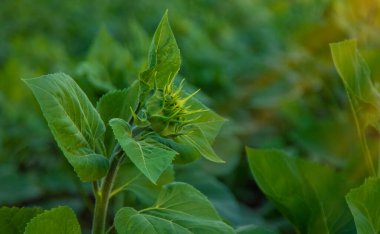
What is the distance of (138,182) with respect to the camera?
135 cm

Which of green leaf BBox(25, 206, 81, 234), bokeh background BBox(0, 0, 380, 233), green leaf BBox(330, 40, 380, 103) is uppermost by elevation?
green leaf BBox(330, 40, 380, 103)

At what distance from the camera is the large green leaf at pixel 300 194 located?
1381 millimetres

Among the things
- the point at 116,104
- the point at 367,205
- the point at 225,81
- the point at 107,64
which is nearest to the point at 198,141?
the point at 116,104

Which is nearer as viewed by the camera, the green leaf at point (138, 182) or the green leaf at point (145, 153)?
the green leaf at point (145, 153)

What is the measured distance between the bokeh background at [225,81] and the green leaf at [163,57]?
442mm

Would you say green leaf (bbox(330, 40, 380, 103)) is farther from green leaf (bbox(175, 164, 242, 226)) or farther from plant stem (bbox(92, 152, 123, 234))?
green leaf (bbox(175, 164, 242, 226))

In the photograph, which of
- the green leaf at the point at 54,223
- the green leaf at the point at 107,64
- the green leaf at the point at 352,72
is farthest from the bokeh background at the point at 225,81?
the green leaf at the point at 54,223

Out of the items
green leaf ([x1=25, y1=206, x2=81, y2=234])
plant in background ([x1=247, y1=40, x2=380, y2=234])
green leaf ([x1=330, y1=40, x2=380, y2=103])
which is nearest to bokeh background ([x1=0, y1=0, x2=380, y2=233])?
plant in background ([x1=247, y1=40, x2=380, y2=234])

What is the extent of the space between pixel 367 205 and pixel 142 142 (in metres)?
0.39

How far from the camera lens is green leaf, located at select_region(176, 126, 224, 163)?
1159 mm

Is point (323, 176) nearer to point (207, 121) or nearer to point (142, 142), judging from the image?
point (207, 121)

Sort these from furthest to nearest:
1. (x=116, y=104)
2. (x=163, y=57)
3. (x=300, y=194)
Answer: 1. (x=300, y=194)
2. (x=116, y=104)
3. (x=163, y=57)

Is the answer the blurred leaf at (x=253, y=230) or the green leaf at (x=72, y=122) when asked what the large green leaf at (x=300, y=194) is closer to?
the blurred leaf at (x=253, y=230)

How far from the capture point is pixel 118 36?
4.14m
